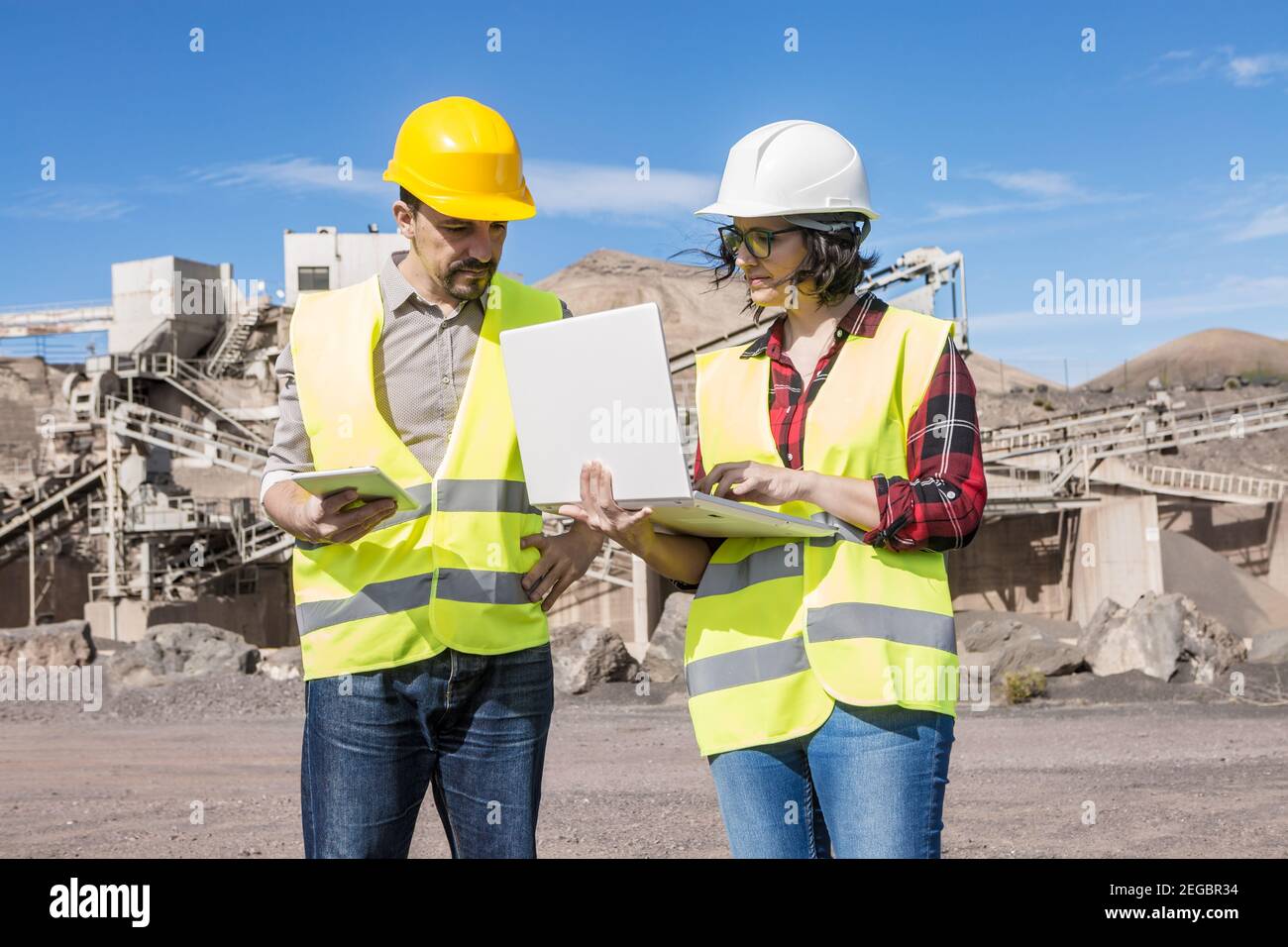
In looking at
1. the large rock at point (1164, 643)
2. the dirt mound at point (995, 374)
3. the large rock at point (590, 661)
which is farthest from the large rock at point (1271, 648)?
the dirt mound at point (995, 374)

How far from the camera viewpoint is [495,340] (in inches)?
125

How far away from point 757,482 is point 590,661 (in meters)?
15.1

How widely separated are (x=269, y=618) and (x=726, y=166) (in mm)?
32917

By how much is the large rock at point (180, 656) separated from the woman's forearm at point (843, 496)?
56.3 feet

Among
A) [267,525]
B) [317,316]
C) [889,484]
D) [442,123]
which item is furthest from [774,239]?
[267,525]

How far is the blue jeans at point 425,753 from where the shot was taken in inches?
118

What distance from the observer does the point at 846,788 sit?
2648mm

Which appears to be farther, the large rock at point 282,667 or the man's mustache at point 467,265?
the large rock at point 282,667

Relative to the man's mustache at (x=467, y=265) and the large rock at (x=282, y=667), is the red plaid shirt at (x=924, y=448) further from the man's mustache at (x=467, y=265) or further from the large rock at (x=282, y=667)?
the large rock at (x=282, y=667)

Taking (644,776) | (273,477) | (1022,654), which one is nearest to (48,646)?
(644,776)

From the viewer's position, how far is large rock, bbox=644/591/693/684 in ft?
59.6

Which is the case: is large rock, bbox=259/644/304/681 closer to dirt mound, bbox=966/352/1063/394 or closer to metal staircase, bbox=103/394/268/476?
metal staircase, bbox=103/394/268/476
